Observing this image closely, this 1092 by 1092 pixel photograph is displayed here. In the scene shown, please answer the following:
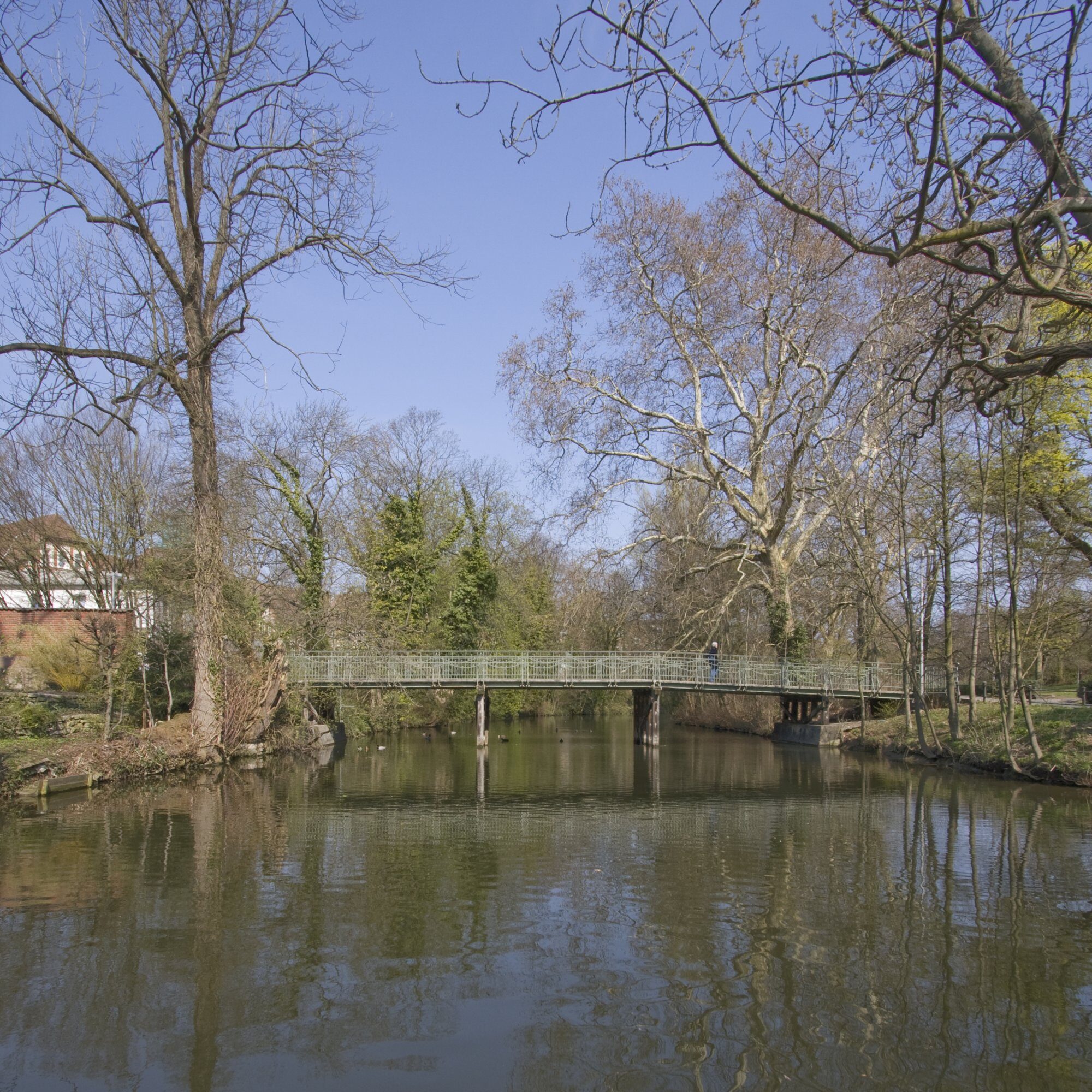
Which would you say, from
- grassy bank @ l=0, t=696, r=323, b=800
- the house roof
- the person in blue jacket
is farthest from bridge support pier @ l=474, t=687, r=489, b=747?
the house roof

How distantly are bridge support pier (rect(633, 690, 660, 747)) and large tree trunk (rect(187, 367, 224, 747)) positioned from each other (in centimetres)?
1295

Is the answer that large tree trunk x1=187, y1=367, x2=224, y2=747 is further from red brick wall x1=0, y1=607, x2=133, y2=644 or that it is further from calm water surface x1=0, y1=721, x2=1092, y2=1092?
calm water surface x1=0, y1=721, x2=1092, y2=1092

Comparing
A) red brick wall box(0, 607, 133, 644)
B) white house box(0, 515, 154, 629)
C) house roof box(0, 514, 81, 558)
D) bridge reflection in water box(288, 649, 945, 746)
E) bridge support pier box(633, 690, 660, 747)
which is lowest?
bridge support pier box(633, 690, 660, 747)

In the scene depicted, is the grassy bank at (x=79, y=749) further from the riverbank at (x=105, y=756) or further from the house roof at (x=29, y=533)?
the house roof at (x=29, y=533)

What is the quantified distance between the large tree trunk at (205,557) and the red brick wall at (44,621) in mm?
2283

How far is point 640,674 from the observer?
26.6m

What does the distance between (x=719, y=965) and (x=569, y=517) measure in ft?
62.7

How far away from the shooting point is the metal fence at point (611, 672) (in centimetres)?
2469

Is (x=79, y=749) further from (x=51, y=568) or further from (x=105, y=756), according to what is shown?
(x=51, y=568)

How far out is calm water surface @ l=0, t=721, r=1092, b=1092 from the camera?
5266 millimetres

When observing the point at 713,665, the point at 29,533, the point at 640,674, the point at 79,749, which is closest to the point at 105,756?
the point at 79,749

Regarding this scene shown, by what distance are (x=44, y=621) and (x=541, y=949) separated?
22472 mm

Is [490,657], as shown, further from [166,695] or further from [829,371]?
[829,371]

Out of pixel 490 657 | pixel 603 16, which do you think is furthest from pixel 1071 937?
pixel 490 657
